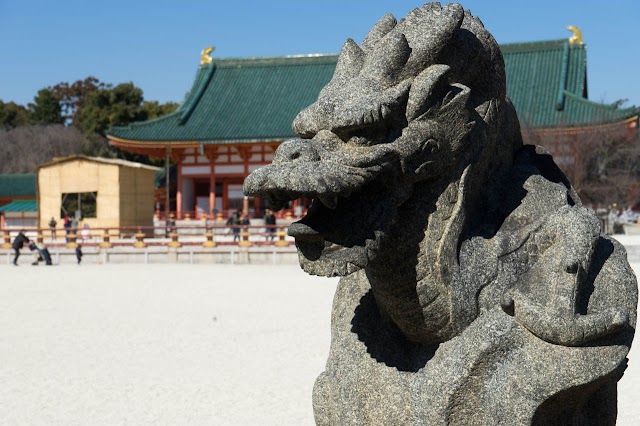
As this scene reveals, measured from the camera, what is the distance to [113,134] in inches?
1046

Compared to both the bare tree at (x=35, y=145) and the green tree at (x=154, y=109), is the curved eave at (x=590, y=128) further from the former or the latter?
the bare tree at (x=35, y=145)

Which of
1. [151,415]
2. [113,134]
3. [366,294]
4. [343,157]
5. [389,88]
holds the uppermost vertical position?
[113,134]

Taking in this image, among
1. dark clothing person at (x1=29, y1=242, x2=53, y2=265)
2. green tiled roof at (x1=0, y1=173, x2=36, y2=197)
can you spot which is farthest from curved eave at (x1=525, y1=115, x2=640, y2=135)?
green tiled roof at (x1=0, y1=173, x2=36, y2=197)

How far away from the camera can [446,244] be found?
7.34 feet

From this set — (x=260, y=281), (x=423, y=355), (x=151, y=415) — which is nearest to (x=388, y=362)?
(x=423, y=355)

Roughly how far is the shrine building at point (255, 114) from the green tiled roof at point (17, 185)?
28.6ft

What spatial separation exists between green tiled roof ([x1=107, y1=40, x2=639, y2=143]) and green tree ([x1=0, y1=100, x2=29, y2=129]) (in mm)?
24062

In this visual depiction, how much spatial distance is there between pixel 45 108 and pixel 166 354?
44625 mm

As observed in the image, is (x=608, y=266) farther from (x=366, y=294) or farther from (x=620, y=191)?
(x=620, y=191)

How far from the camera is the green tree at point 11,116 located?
1949 inches

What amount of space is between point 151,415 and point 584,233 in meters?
3.94

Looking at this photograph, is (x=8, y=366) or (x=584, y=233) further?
(x=8, y=366)

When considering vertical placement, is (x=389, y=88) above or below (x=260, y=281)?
above

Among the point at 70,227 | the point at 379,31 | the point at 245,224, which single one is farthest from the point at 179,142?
the point at 379,31
